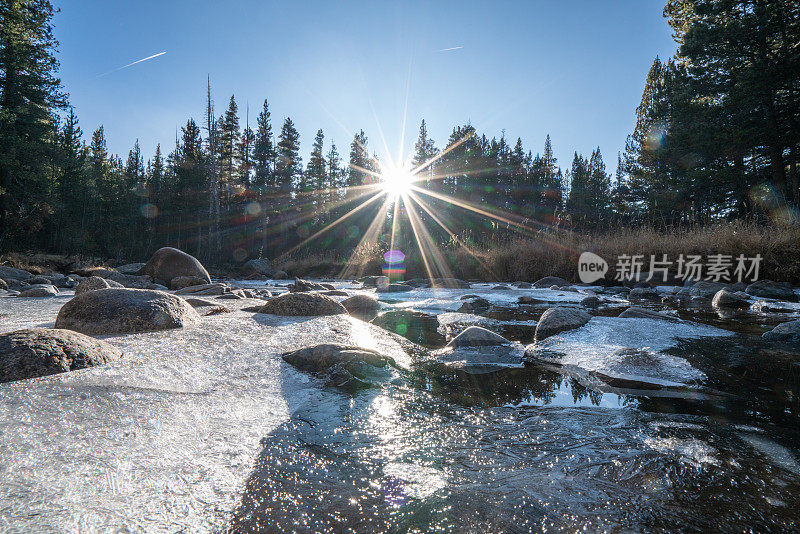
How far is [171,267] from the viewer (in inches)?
385

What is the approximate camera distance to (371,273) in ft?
51.9

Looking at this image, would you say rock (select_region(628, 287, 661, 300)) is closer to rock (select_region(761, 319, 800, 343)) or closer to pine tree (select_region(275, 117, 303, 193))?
rock (select_region(761, 319, 800, 343))

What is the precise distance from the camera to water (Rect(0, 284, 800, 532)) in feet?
3.04

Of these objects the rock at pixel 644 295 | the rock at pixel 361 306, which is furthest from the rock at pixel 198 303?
the rock at pixel 644 295

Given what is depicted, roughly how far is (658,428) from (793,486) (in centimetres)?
45

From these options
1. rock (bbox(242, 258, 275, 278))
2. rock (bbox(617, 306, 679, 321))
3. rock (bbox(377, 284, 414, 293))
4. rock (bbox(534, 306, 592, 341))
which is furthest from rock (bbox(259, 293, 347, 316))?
rock (bbox(242, 258, 275, 278))

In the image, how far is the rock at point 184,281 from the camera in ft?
28.9

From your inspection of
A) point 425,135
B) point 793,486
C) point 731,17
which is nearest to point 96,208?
point 425,135

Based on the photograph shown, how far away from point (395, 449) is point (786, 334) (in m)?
3.98

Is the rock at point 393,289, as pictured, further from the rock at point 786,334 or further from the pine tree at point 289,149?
the pine tree at point 289,149

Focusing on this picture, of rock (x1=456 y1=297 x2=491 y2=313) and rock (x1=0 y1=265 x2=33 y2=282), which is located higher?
rock (x1=456 y1=297 x2=491 y2=313)

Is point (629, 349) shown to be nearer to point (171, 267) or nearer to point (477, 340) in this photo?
point (477, 340)

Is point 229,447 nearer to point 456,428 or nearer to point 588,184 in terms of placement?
point 456,428

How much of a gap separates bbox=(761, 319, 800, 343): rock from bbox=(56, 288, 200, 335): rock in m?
5.35
